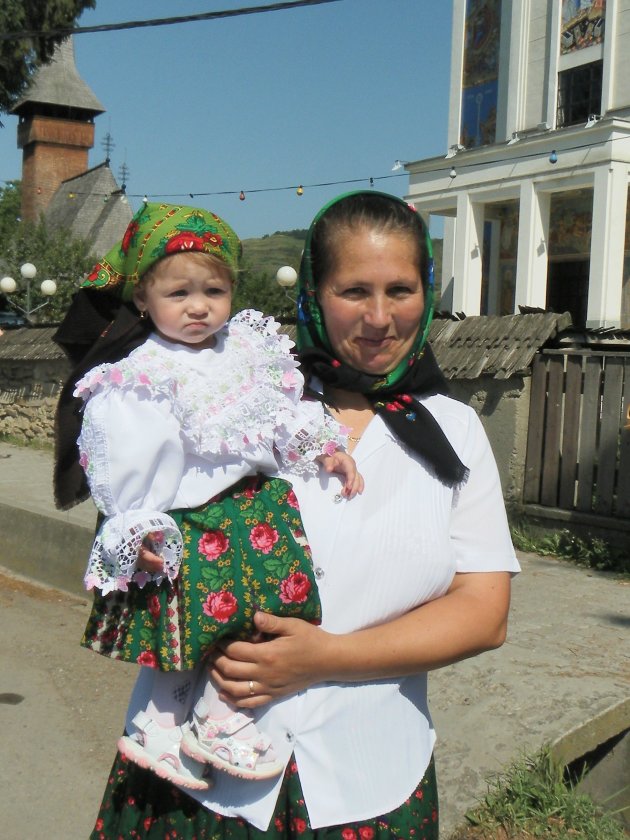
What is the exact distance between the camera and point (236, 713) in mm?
1738

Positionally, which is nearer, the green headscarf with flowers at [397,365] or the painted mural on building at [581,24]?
the green headscarf with flowers at [397,365]

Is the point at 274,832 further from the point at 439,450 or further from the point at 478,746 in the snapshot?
the point at 478,746

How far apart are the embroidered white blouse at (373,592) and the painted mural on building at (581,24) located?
913 inches

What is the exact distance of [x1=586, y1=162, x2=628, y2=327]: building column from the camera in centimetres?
2036

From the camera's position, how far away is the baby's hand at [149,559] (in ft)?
5.67

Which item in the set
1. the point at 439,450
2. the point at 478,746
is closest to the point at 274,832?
the point at 439,450

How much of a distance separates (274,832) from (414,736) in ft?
1.06

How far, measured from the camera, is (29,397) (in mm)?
13641

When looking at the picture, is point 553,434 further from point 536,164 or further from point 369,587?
point 536,164

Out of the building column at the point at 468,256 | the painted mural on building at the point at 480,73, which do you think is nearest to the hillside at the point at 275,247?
the painted mural on building at the point at 480,73

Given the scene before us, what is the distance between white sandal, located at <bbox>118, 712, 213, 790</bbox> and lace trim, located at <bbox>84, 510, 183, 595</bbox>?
30 centimetres

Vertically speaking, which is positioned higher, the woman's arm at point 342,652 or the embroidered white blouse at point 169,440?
the embroidered white blouse at point 169,440

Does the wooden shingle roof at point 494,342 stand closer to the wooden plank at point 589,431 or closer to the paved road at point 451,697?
the wooden plank at point 589,431

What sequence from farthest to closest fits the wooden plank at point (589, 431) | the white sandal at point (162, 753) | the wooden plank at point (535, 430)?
the wooden plank at point (535, 430) < the wooden plank at point (589, 431) < the white sandal at point (162, 753)
